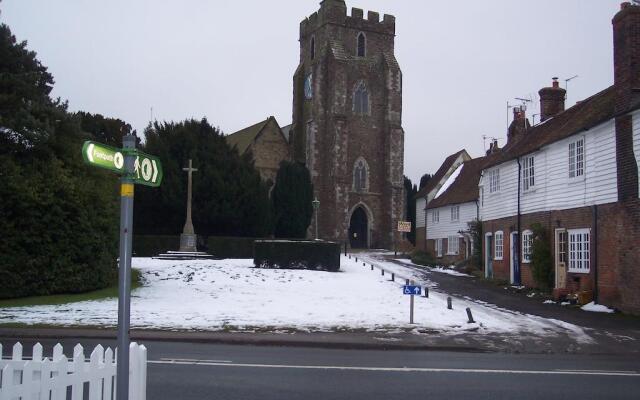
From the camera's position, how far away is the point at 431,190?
179 feet

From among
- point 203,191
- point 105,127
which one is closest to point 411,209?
point 105,127

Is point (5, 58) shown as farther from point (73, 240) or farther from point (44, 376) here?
point (44, 376)

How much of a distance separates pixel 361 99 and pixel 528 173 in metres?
35.9

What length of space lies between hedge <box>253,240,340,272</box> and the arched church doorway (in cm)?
3264

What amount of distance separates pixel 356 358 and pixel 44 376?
7901mm

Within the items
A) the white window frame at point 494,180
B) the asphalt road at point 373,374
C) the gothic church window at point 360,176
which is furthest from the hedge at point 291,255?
the gothic church window at point 360,176

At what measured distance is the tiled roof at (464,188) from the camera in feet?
147

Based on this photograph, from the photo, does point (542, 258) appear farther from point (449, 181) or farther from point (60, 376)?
point (449, 181)

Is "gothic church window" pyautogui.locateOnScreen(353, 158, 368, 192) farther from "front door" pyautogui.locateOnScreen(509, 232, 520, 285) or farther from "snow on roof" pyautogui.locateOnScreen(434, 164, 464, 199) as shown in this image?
"front door" pyautogui.locateOnScreen(509, 232, 520, 285)

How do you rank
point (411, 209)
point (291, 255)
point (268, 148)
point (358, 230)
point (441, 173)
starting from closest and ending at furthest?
1. point (291, 255)
2. point (441, 173)
3. point (268, 148)
4. point (358, 230)
5. point (411, 209)

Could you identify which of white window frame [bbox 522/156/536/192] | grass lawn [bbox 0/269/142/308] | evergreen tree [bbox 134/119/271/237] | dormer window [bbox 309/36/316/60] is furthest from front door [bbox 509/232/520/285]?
dormer window [bbox 309/36/316/60]

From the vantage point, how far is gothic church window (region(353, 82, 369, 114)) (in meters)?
62.2

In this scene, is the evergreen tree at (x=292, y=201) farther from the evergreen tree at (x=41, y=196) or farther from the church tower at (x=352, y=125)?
the evergreen tree at (x=41, y=196)

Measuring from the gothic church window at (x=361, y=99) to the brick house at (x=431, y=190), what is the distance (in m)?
9.71
